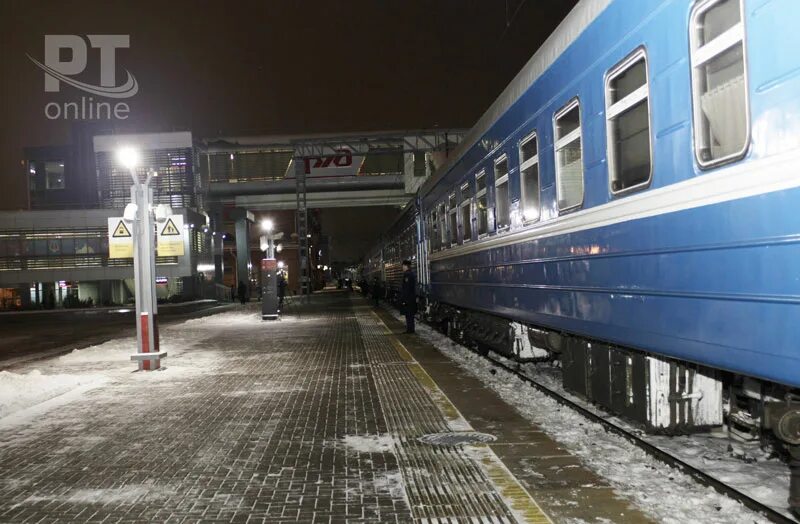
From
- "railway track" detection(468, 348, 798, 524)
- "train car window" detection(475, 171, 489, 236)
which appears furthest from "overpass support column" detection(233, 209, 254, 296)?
"railway track" detection(468, 348, 798, 524)

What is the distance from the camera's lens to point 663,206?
4.50 meters

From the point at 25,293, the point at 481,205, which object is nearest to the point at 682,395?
the point at 481,205

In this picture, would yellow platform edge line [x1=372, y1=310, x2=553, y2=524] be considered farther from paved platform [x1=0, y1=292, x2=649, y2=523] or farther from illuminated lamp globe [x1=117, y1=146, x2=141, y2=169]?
illuminated lamp globe [x1=117, y1=146, x2=141, y2=169]

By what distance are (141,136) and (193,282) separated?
33.1 ft

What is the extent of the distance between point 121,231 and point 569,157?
28.5 ft

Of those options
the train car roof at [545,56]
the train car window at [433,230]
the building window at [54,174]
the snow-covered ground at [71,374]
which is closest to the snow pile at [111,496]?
the snow-covered ground at [71,374]

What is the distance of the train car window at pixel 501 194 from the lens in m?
8.76

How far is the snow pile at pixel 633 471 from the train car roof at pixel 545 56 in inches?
139

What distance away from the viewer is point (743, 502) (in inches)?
169

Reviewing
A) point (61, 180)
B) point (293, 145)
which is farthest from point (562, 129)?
point (61, 180)

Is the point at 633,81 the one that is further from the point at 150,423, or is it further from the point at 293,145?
the point at 293,145

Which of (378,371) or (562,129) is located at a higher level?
(562,129)

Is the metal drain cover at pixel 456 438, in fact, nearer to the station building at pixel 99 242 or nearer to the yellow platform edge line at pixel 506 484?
the yellow platform edge line at pixel 506 484

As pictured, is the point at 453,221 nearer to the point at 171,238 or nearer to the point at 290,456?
the point at 171,238
